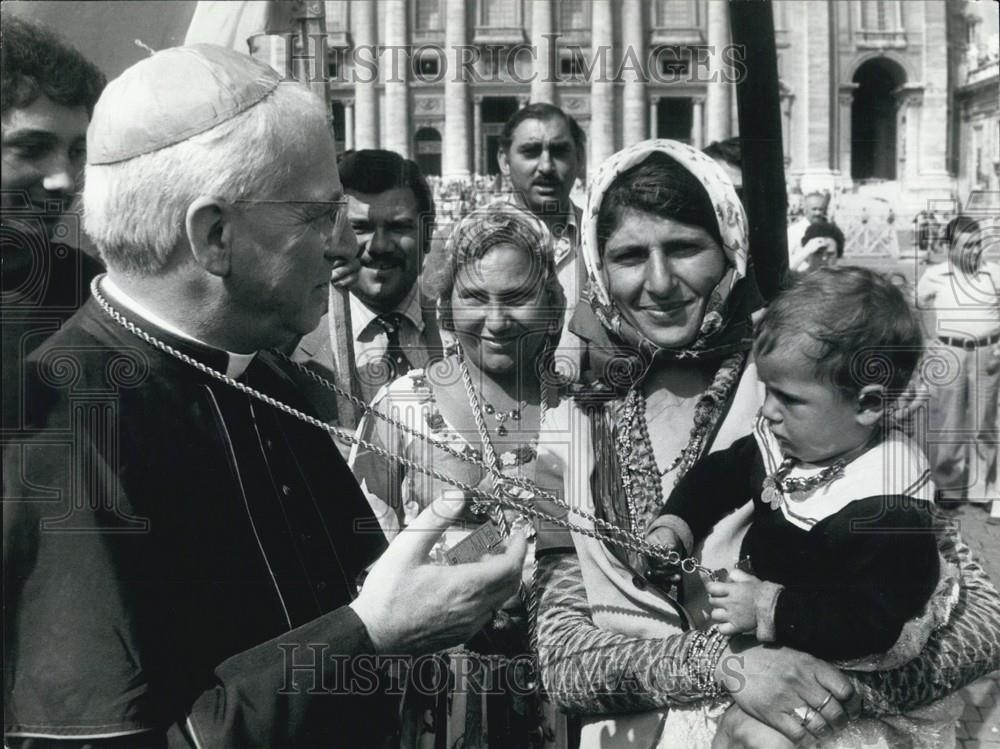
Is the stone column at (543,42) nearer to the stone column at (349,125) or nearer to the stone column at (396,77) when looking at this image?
the stone column at (396,77)

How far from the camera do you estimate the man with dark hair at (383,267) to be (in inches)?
111

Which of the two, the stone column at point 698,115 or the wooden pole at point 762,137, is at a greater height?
the stone column at point 698,115

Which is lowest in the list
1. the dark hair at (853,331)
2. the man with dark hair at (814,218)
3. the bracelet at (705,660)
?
the bracelet at (705,660)

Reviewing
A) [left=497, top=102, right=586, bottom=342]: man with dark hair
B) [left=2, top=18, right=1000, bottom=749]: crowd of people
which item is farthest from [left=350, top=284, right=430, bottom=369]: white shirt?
[left=497, top=102, right=586, bottom=342]: man with dark hair

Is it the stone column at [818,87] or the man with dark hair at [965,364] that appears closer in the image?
the man with dark hair at [965,364]

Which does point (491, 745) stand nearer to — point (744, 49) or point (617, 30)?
point (744, 49)

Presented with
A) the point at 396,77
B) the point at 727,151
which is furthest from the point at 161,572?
the point at 727,151

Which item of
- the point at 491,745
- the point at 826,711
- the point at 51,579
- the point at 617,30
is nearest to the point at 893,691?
the point at 826,711

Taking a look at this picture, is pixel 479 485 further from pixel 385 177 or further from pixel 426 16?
pixel 426 16

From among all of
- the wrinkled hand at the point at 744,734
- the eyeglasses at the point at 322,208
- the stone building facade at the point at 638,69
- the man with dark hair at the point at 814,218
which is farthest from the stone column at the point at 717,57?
the wrinkled hand at the point at 744,734

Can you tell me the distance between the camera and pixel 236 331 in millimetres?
1754

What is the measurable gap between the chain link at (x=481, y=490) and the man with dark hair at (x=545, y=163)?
1196 mm

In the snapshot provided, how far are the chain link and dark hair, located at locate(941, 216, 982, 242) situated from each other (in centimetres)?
113

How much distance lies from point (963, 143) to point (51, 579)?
2.40 m
